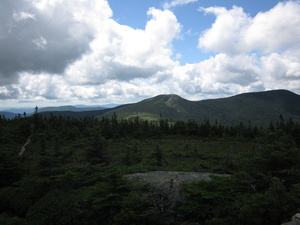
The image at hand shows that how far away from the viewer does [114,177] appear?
499 inches

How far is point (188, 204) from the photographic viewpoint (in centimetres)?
1127

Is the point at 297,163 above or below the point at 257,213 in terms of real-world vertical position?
above

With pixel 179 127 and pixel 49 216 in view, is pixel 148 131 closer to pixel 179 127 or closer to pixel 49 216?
pixel 179 127

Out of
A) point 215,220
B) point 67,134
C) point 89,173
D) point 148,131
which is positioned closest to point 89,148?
point 89,173

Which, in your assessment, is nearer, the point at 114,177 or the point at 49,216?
the point at 49,216

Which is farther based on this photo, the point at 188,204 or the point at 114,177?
the point at 114,177

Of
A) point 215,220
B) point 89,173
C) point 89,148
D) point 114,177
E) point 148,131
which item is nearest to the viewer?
point 215,220

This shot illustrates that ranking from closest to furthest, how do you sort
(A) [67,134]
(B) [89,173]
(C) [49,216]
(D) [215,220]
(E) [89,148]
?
1. (D) [215,220]
2. (C) [49,216]
3. (B) [89,173]
4. (E) [89,148]
5. (A) [67,134]

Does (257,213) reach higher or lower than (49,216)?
higher

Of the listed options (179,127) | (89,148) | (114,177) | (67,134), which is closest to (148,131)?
(179,127)

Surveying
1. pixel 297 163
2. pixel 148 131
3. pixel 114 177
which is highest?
pixel 297 163

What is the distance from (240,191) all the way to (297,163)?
12.8ft

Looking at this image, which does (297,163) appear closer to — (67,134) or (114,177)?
(114,177)

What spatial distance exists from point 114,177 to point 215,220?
22.9 feet
